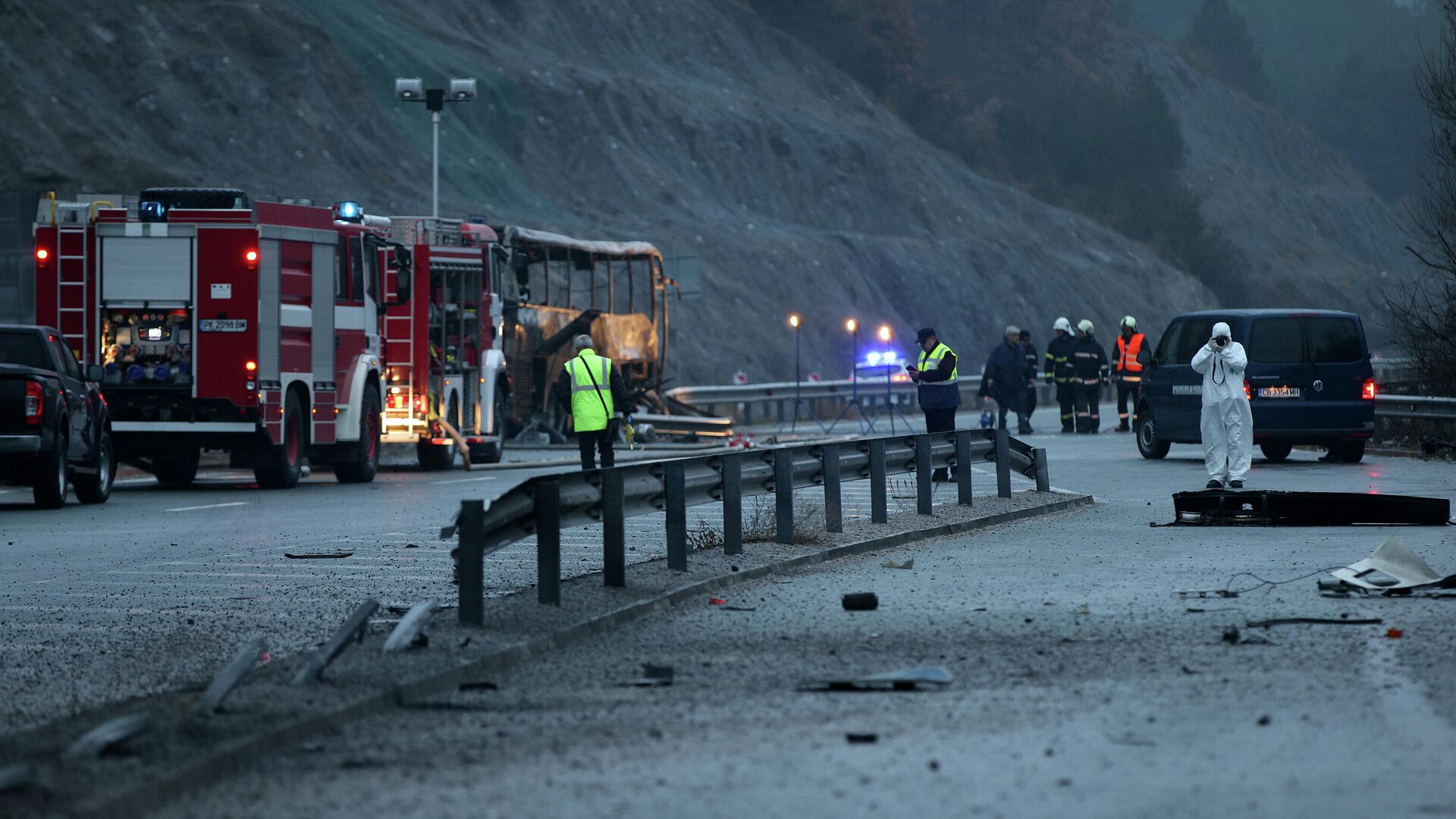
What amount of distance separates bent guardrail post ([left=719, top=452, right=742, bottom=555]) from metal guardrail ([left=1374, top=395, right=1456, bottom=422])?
17570mm

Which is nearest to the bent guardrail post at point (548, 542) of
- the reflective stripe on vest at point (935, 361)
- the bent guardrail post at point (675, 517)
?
the bent guardrail post at point (675, 517)

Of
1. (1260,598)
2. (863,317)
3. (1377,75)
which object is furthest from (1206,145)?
(1260,598)

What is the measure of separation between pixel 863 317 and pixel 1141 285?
2410cm

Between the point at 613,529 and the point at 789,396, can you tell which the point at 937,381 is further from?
the point at 789,396

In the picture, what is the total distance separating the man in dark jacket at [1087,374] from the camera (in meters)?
35.2

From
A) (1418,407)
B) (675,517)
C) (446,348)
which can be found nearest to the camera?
(675,517)

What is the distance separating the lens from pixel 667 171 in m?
71.4

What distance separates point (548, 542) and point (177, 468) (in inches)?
590

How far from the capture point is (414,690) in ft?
26.1

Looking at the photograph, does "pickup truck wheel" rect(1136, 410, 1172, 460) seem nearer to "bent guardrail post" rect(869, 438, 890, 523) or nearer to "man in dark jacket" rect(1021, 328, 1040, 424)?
"man in dark jacket" rect(1021, 328, 1040, 424)

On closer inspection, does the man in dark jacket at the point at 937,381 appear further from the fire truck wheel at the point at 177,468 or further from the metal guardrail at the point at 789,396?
the metal guardrail at the point at 789,396

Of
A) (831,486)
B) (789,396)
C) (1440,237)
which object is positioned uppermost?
(1440,237)

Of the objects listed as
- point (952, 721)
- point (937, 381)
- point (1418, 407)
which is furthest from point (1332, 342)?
point (952, 721)

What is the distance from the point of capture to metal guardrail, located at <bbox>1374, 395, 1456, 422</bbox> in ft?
93.1
